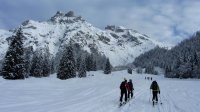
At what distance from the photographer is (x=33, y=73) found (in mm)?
83188

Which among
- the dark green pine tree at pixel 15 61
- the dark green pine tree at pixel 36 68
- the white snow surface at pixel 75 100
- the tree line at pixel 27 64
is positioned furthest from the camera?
the dark green pine tree at pixel 36 68

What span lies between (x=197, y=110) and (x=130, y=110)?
15.3ft

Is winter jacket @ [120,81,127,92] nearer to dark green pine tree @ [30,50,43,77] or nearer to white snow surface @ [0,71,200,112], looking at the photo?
white snow surface @ [0,71,200,112]

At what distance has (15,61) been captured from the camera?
44.6 m

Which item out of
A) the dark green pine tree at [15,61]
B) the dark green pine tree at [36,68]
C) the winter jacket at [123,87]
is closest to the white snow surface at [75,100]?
the winter jacket at [123,87]

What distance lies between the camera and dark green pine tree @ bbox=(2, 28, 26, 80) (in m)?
42.9

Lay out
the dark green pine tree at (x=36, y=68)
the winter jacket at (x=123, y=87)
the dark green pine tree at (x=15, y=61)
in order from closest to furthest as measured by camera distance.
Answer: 1. the winter jacket at (x=123, y=87)
2. the dark green pine tree at (x=15, y=61)
3. the dark green pine tree at (x=36, y=68)

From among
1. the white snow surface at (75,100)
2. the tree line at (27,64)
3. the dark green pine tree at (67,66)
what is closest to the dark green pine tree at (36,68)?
the tree line at (27,64)

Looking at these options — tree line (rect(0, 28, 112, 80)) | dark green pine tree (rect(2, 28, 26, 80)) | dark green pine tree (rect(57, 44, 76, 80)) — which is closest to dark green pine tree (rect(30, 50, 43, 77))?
tree line (rect(0, 28, 112, 80))

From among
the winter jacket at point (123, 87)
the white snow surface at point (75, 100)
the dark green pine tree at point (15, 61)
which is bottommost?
the white snow surface at point (75, 100)

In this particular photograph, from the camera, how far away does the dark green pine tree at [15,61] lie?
141 feet

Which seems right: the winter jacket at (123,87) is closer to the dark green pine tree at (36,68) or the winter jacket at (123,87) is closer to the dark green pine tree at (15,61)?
the dark green pine tree at (15,61)

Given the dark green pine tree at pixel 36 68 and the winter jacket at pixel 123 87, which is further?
the dark green pine tree at pixel 36 68

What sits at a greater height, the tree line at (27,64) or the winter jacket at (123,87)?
the tree line at (27,64)
